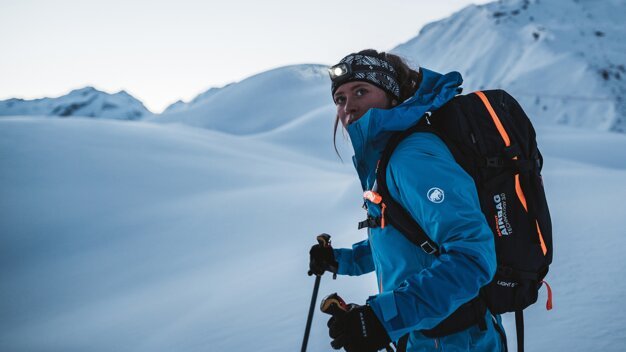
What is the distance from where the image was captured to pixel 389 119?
1332 mm

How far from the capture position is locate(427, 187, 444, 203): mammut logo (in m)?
1.12

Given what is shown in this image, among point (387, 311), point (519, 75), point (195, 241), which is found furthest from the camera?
point (519, 75)

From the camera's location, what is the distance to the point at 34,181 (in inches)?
426

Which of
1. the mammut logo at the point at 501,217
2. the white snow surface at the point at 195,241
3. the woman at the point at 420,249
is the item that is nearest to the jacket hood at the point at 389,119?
the woman at the point at 420,249

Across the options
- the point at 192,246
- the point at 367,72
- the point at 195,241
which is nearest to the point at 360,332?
the point at 367,72

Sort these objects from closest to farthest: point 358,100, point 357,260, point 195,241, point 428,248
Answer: point 428,248
point 358,100
point 357,260
point 195,241

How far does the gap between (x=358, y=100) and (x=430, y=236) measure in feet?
2.51

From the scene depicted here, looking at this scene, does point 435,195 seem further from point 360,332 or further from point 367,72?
point 367,72

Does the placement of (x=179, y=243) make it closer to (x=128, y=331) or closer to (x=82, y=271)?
(x=82, y=271)

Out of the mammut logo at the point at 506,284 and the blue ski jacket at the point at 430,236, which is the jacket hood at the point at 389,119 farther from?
the mammut logo at the point at 506,284

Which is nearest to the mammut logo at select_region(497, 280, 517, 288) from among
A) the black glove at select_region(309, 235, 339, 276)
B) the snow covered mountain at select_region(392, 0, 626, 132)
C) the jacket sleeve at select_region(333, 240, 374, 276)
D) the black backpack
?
the black backpack

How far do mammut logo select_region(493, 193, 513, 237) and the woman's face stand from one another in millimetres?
659

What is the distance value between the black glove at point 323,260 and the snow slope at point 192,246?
4.55 feet

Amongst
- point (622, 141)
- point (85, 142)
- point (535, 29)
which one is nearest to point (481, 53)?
point (535, 29)
